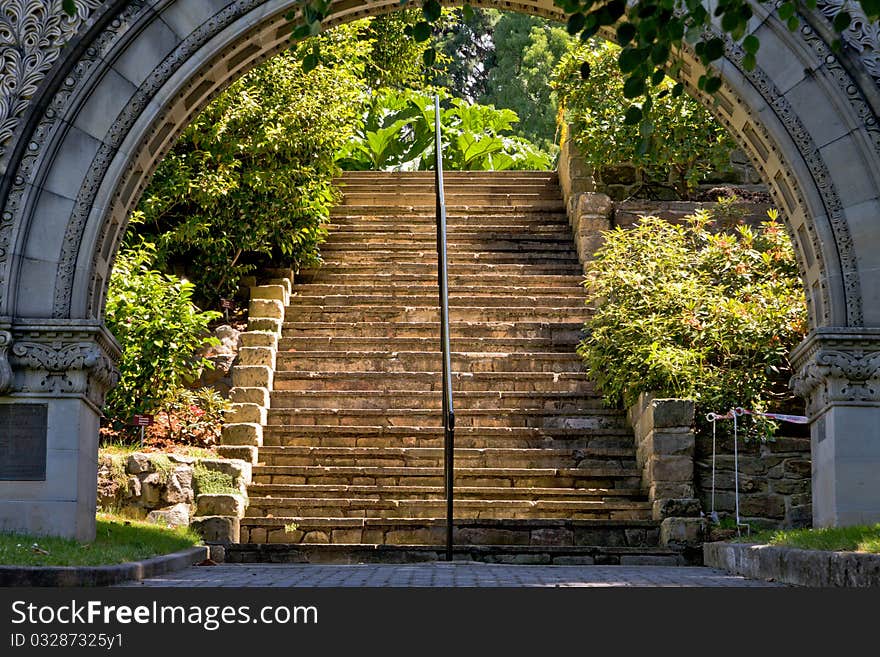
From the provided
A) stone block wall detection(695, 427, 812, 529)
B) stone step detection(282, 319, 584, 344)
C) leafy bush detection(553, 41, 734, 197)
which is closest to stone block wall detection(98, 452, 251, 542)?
stone step detection(282, 319, 584, 344)

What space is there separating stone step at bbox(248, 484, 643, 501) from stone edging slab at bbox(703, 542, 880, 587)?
81.8 inches

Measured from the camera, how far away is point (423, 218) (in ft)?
58.4

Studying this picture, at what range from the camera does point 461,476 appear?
40.6 feet

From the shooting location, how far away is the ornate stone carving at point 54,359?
8.76 meters

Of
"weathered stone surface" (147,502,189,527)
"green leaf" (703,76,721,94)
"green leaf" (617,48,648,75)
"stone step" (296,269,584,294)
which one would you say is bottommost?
"weathered stone surface" (147,502,189,527)

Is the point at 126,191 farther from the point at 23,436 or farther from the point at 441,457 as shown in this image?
the point at 441,457

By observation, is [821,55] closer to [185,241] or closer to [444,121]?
[185,241]

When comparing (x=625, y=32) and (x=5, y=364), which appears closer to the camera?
(x=625, y=32)

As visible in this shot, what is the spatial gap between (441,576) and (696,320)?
5442 millimetres

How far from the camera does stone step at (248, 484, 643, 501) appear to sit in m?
12.0

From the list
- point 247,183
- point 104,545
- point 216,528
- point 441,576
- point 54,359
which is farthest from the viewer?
point 247,183

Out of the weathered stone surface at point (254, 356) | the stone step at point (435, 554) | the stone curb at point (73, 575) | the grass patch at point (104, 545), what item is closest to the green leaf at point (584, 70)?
the stone curb at point (73, 575)

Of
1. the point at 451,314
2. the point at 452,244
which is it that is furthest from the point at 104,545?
the point at 452,244

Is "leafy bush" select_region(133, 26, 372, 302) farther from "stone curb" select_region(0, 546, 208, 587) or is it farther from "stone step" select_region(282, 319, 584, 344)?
"stone curb" select_region(0, 546, 208, 587)
